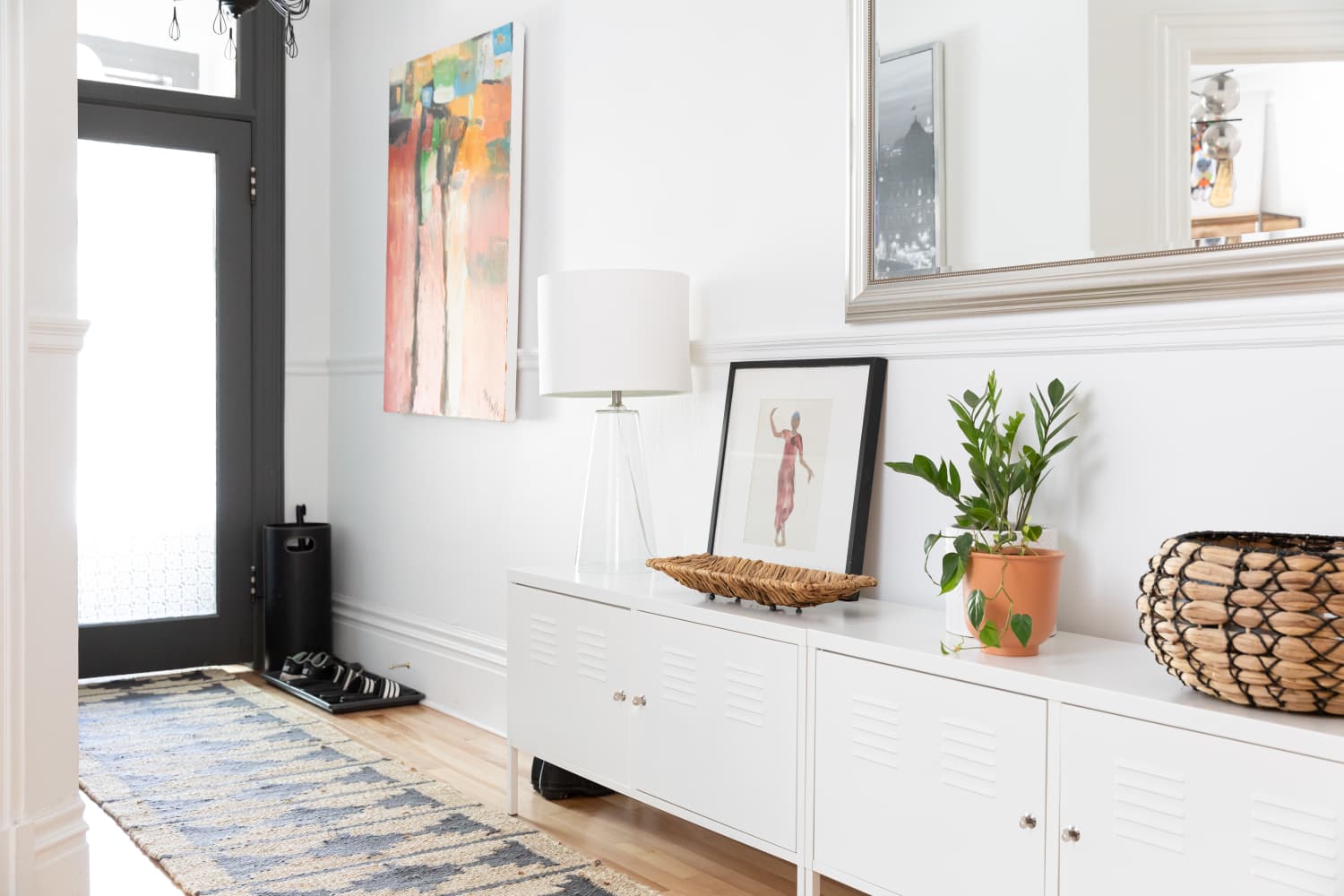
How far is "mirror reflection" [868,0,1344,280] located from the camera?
186 cm

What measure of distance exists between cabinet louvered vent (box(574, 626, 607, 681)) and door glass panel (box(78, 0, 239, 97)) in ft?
9.03

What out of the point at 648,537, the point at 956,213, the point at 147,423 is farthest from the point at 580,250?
the point at 147,423

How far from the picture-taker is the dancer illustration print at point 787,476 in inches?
103

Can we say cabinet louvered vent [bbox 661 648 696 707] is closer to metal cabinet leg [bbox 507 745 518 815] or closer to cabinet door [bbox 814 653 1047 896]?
cabinet door [bbox 814 653 1047 896]

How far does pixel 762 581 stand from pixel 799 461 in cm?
42

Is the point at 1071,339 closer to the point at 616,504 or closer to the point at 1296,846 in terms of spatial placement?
the point at 1296,846

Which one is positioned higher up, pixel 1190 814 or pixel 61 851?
pixel 1190 814

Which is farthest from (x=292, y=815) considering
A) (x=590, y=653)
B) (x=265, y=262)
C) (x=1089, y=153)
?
(x=265, y=262)

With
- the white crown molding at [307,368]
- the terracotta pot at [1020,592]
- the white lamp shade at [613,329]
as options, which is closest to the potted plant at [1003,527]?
the terracotta pot at [1020,592]

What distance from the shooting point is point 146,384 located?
4.35m

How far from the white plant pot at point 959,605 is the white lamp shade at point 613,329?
3.05 ft

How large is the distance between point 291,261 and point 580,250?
5.81 feet
